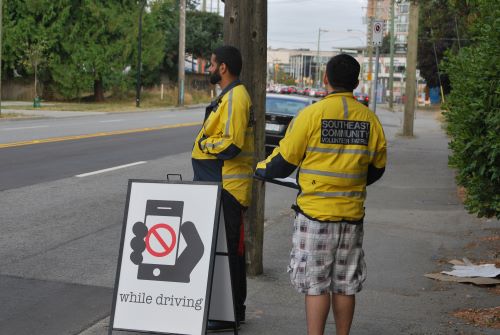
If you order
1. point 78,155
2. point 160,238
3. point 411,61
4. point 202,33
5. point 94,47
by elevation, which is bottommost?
point 78,155

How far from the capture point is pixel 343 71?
5.24 meters

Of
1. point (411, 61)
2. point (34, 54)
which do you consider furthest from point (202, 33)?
point (411, 61)

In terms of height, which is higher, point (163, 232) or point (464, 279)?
point (163, 232)

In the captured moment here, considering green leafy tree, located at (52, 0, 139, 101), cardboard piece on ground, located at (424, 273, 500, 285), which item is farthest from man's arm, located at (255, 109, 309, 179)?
green leafy tree, located at (52, 0, 139, 101)

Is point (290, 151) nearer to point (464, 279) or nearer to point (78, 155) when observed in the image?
point (464, 279)

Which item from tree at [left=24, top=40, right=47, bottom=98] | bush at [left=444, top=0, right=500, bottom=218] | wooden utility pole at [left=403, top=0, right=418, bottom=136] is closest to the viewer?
bush at [left=444, top=0, right=500, bottom=218]

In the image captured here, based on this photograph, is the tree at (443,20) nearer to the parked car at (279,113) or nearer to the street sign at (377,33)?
the street sign at (377,33)

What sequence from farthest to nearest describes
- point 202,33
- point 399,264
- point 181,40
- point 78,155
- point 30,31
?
point 202,33, point 181,40, point 30,31, point 78,155, point 399,264

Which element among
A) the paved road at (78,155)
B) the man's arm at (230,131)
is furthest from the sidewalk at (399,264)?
the paved road at (78,155)

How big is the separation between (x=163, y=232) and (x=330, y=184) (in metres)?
1.13

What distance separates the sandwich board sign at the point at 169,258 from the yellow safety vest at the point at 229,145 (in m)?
0.36

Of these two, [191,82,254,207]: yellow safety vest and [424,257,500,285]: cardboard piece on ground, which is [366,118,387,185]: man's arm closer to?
[191,82,254,207]: yellow safety vest

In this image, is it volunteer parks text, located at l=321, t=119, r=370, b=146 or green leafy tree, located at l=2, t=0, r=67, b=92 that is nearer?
volunteer parks text, located at l=321, t=119, r=370, b=146

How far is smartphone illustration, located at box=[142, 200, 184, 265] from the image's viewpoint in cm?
555
